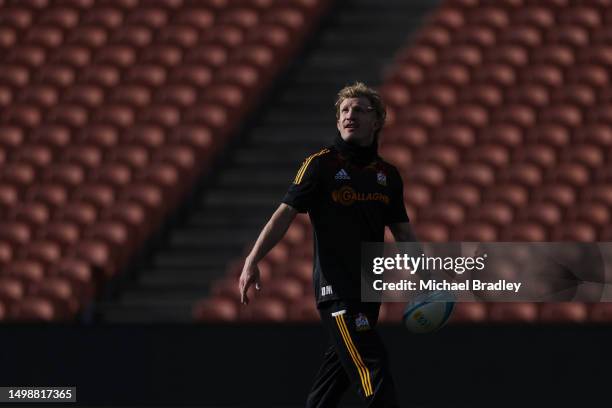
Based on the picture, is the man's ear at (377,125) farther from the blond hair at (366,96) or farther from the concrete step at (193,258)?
the concrete step at (193,258)

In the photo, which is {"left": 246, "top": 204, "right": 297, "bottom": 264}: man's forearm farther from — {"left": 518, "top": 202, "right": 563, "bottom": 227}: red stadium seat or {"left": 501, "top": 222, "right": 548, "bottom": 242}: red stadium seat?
{"left": 518, "top": 202, "right": 563, "bottom": 227}: red stadium seat

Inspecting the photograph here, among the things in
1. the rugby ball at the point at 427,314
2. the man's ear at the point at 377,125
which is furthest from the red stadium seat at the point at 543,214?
the man's ear at the point at 377,125

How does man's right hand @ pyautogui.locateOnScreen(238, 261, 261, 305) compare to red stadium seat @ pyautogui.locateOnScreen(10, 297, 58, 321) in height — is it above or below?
above

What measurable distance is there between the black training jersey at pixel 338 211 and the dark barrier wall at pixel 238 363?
11.7 ft

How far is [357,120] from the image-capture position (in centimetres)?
487

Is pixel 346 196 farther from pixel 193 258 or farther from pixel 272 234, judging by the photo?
pixel 193 258

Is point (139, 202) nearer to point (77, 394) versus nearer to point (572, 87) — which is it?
point (77, 394)

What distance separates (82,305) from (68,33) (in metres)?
4.55

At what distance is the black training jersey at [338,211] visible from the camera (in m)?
4.88

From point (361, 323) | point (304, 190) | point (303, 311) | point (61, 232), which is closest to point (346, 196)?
point (304, 190)

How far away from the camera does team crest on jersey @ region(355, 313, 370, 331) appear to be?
4809 mm

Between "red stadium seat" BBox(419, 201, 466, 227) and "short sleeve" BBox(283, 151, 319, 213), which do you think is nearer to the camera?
"short sleeve" BBox(283, 151, 319, 213)

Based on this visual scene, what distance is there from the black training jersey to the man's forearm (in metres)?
0.06

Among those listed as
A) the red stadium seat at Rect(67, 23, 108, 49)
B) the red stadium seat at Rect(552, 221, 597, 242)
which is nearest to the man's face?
the red stadium seat at Rect(552, 221, 597, 242)
